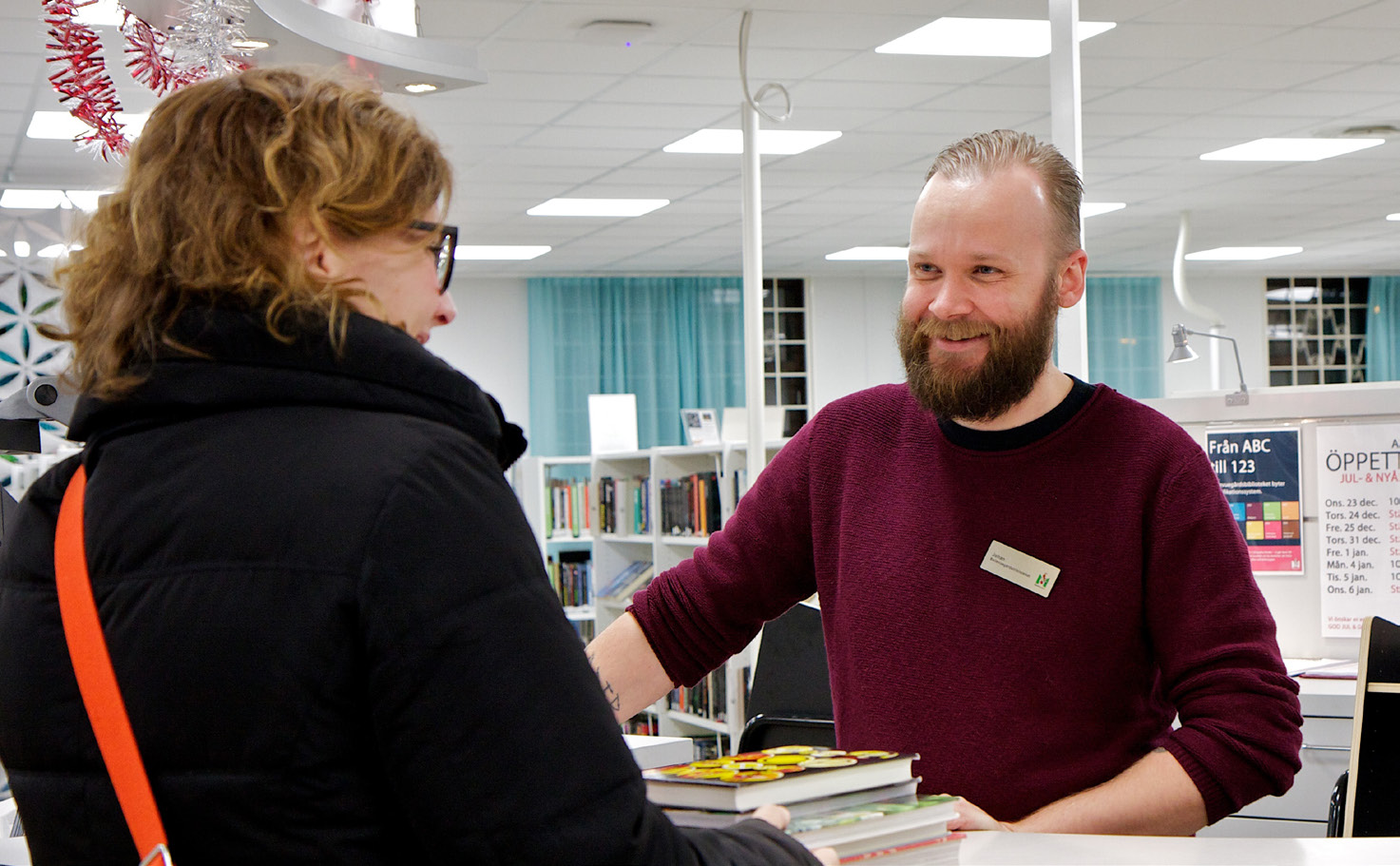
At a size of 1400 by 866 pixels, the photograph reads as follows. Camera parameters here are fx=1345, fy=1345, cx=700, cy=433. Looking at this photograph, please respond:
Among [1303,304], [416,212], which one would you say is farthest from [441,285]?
[1303,304]

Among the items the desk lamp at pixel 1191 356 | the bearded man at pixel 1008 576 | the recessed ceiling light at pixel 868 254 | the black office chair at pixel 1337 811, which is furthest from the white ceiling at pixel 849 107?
the black office chair at pixel 1337 811

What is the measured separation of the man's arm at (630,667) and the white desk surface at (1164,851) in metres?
0.48

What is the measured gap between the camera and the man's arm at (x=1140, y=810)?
130 cm

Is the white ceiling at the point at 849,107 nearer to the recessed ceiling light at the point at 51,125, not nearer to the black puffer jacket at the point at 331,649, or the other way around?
the recessed ceiling light at the point at 51,125

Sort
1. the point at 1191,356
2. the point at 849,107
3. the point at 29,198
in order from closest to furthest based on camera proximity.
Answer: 1. the point at 1191,356
2. the point at 849,107
3. the point at 29,198

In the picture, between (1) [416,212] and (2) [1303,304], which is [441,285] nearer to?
(1) [416,212]

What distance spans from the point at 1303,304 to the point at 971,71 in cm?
893

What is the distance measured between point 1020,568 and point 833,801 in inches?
20.9

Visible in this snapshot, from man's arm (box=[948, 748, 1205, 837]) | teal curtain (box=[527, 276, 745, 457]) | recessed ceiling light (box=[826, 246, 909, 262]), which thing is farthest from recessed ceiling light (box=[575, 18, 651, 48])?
teal curtain (box=[527, 276, 745, 457])

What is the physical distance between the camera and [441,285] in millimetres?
917

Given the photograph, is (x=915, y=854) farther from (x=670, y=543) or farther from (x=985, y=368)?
(x=670, y=543)

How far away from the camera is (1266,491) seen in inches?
120

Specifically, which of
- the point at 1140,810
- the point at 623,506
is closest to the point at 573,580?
the point at 623,506

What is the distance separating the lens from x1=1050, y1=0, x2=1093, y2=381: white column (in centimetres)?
293
